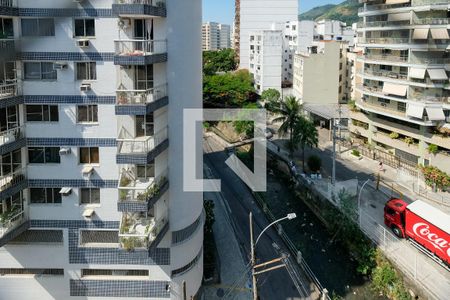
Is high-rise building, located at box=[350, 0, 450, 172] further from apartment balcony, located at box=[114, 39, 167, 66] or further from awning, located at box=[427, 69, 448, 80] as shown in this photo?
apartment balcony, located at box=[114, 39, 167, 66]

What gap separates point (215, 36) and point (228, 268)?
487 feet

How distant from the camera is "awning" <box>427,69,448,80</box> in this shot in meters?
28.4

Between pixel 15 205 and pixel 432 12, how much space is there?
2886 cm

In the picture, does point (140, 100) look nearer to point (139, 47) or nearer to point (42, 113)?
point (139, 47)

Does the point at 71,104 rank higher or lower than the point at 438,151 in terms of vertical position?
higher

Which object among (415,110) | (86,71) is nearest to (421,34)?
(415,110)

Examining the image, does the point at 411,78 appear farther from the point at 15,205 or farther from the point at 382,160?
the point at 15,205

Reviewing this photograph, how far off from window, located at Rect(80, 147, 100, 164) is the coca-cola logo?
14.7 meters

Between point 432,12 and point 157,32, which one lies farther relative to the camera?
point 432,12

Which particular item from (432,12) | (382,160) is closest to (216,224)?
(382,160)

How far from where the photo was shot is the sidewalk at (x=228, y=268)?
17469mm

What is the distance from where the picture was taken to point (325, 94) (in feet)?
163

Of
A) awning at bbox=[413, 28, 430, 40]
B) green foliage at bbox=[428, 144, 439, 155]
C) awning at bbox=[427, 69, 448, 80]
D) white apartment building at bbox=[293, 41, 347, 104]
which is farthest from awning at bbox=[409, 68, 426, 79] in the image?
white apartment building at bbox=[293, 41, 347, 104]

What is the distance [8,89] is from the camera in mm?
13633
